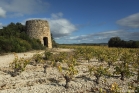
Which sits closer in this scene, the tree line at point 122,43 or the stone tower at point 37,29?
the stone tower at point 37,29

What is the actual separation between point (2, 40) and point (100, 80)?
12108mm

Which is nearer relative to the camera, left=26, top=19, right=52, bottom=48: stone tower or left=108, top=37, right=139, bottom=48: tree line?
left=26, top=19, right=52, bottom=48: stone tower

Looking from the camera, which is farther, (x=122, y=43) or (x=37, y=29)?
(x=122, y=43)

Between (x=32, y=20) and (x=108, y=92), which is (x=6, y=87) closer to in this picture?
(x=108, y=92)

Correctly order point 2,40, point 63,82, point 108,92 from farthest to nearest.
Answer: point 2,40 → point 63,82 → point 108,92

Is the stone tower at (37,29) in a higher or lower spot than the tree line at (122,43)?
higher

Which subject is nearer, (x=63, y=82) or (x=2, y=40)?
(x=63, y=82)

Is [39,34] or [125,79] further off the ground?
[39,34]

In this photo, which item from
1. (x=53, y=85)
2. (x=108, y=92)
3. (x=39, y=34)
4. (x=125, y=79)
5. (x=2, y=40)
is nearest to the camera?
(x=108, y=92)

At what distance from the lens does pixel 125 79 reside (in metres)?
8.16

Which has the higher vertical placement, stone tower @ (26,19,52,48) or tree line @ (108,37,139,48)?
stone tower @ (26,19,52,48)

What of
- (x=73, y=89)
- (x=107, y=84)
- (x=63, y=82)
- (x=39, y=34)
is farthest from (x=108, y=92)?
(x=39, y=34)

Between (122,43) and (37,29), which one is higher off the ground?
(37,29)

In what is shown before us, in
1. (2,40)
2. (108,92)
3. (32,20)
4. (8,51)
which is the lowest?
(108,92)
